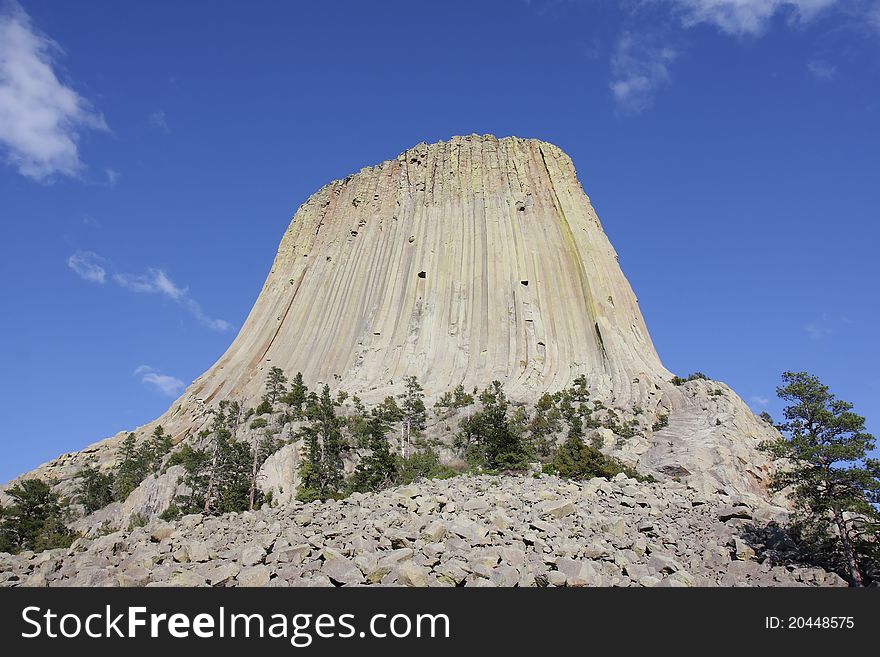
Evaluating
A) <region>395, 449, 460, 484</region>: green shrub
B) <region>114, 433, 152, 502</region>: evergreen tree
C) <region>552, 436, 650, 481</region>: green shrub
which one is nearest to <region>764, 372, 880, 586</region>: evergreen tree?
<region>552, 436, 650, 481</region>: green shrub

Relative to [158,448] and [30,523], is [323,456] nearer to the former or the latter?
[30,523]

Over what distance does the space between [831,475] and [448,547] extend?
13326 mm

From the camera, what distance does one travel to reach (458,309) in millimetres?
61719

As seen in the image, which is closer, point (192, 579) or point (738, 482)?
point (192, 579)

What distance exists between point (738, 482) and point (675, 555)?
701 inches

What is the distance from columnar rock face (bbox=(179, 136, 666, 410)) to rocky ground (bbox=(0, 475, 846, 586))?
96.2ft

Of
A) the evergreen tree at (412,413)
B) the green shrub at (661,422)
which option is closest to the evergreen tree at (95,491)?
the evergreen tree at (412,413)

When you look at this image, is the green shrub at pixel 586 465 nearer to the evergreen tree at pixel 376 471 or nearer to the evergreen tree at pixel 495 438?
the evergreen tree at pixel 495 438

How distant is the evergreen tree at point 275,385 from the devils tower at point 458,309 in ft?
7.96

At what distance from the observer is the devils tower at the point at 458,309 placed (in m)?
49.9

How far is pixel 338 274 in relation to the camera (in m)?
71.2
